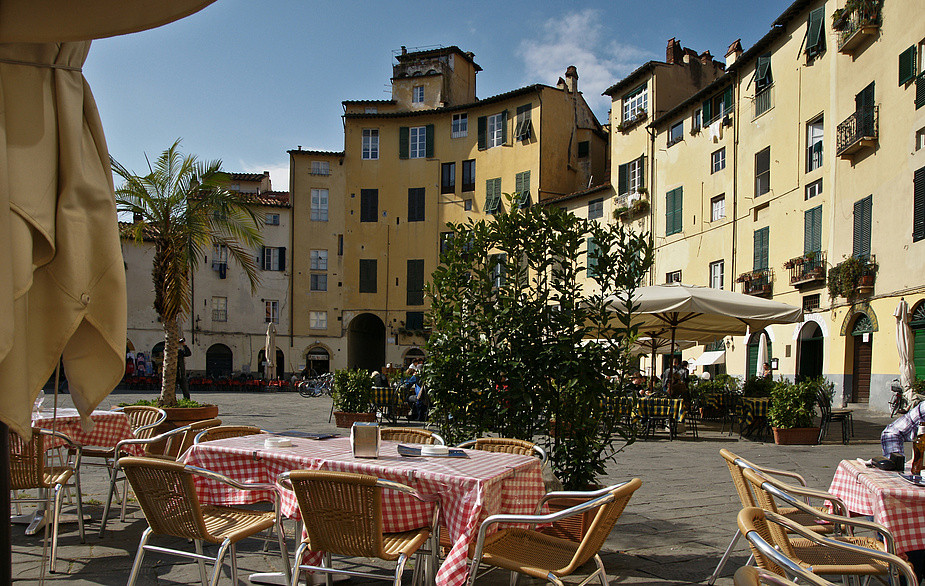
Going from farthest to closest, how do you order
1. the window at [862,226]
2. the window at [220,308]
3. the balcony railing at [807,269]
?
the window at [220,308] → the balcony railing at [807,269] → the window at [862,226]

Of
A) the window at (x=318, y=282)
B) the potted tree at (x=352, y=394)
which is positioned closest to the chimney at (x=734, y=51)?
the potted tree at (x=352, y=394)

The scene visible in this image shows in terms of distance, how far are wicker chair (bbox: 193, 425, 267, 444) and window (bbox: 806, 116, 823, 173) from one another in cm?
1888

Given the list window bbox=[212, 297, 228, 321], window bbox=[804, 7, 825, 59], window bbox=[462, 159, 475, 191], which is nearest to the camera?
window bbox=[804, 7, 825, 59]

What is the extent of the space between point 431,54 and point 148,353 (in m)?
22.2

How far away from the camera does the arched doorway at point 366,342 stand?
39.2 metres

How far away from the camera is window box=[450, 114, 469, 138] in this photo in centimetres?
3728

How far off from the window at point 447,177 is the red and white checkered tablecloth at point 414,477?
33.3 meters

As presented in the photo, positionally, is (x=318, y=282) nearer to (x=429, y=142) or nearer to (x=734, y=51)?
(x=429, y=142)

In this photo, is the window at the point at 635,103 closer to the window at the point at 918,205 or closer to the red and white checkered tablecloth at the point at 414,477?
the window at the point at 918,205

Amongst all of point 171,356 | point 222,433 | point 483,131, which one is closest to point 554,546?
point 222,433

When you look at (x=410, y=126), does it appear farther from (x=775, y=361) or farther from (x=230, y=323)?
(x=775, y=361)

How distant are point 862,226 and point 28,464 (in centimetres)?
1812

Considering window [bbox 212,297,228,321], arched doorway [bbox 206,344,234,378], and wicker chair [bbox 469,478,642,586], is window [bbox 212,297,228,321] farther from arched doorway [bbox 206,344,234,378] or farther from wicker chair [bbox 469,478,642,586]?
wicker chair [bbox 469,478,642,586]

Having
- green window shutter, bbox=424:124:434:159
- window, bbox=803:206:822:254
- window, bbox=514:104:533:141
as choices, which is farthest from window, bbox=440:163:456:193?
window, bbox=803:206:822:254
